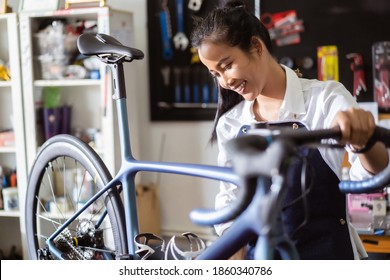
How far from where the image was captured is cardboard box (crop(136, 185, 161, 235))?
2.19 m

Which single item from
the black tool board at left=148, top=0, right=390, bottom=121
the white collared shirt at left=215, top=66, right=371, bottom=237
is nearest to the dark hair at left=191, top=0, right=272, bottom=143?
the white collared shirt at left=215, top=66, right=371, bottom=237

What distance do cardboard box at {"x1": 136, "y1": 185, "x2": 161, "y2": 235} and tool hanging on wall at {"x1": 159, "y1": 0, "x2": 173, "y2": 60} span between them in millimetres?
571

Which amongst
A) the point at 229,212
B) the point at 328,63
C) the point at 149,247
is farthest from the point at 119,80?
the point at 328,63

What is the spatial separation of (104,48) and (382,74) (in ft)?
4.19

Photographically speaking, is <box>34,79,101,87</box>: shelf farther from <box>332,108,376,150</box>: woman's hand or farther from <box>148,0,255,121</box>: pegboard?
<box>332,108,376,150</box>: woman's hand

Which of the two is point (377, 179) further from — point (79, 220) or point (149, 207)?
point (149, 207)

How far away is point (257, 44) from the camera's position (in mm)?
895

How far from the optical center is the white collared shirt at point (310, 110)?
84 cm

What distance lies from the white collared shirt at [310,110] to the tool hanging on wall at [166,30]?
1.34 m

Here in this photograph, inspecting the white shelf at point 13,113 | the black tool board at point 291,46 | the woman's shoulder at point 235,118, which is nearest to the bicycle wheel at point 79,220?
the woman's shoulder at point 235,118

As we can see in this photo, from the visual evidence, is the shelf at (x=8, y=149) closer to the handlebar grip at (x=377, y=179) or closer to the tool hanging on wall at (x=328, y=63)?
the tool hanging on wall at (x=328, y=63)

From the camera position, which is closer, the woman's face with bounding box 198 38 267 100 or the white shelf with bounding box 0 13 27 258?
the woman's face with bounding box 198 38 267 100
